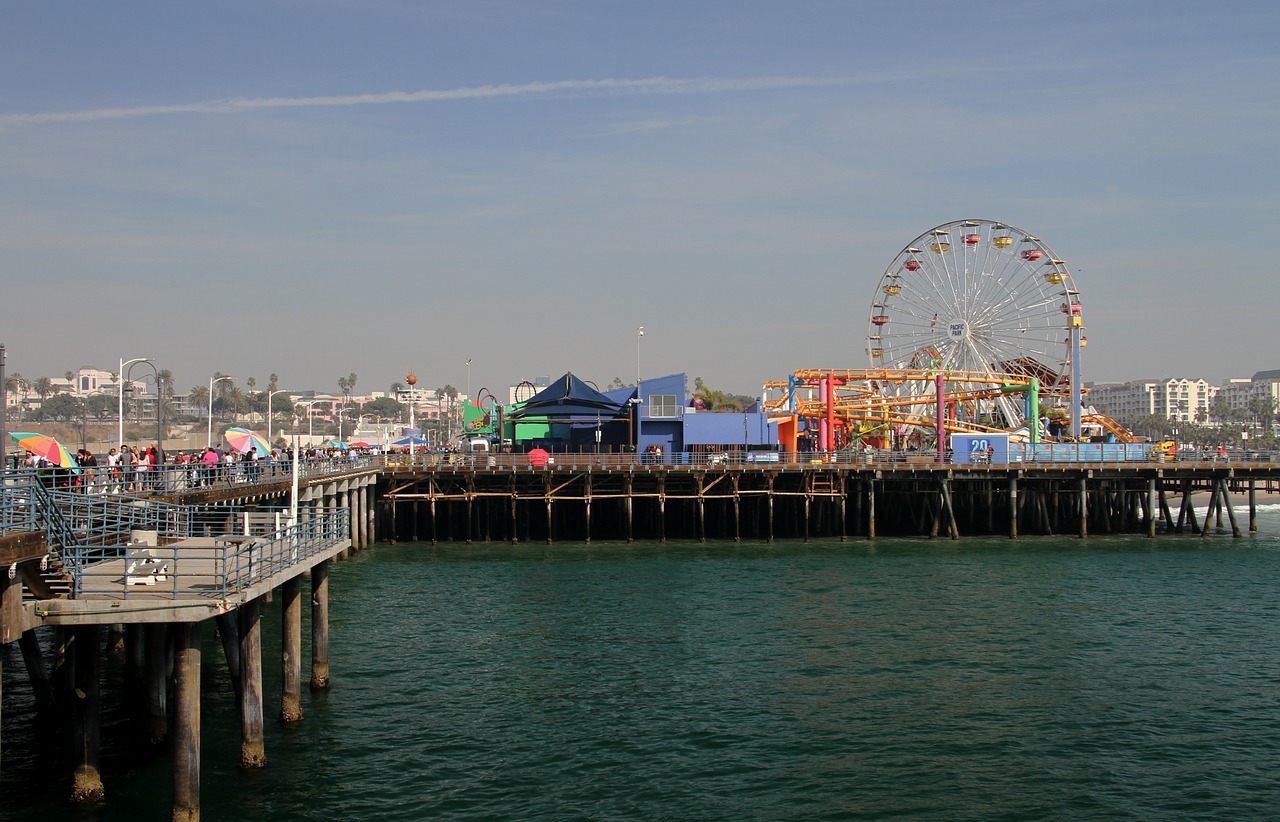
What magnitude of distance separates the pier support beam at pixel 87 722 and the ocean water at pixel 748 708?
0.34 metres

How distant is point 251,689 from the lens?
65.6ft

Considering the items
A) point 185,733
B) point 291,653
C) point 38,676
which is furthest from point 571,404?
point 185,733

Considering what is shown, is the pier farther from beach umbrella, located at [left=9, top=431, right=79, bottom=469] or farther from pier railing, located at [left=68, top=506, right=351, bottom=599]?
pier railing, located at [left=68, top=506, right=351, bottom=599]

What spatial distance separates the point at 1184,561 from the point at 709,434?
27099 mm

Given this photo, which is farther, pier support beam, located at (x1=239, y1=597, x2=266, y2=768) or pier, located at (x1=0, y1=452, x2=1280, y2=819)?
pier, located at (x1=0, y1=452, x2=1280, y2=819)

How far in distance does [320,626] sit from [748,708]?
374 inches

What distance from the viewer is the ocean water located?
19688 mm

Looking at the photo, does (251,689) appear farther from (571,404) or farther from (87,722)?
(571,404)

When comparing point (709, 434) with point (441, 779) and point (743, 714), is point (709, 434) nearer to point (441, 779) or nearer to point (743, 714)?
point (743, 714)

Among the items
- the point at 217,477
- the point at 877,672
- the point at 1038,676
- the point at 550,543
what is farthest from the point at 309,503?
the point at 1038,676

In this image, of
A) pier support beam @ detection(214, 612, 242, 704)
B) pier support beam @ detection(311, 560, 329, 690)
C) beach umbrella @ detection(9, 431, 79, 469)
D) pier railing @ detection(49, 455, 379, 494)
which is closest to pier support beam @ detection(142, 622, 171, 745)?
pier support beam @ detection(214, 612, 242, 704)

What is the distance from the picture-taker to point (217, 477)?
35.8m

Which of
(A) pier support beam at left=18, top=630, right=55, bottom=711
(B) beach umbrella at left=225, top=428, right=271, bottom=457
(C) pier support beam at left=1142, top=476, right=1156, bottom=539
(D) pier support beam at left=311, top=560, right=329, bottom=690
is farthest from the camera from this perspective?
(C) pier support beam at left=1142, top=476, right=1156, bottom=539

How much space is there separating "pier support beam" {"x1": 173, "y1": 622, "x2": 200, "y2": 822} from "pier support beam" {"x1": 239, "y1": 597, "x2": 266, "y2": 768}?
7.07 feet
